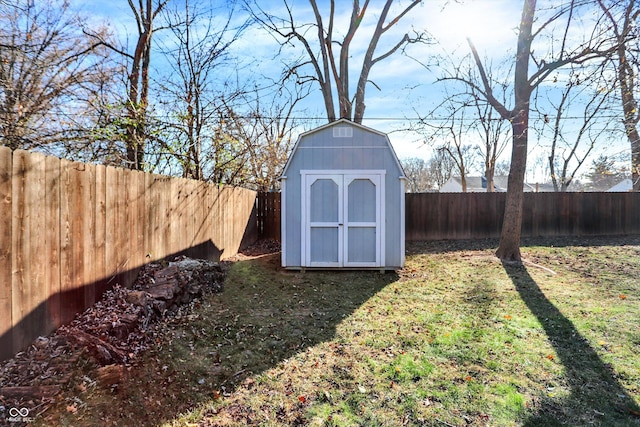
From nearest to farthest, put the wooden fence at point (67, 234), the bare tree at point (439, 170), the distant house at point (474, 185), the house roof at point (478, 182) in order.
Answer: the wooden fence at point (67, 234)
the bare tree at point (439, 170)
the distant house at point (474, 185)
the house roof at point (478, 182)

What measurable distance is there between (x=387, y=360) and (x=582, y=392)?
150cm

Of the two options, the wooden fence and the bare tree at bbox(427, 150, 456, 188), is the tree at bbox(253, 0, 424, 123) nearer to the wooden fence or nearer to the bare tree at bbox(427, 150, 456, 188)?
the wooden fence

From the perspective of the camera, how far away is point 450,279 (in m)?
5.95

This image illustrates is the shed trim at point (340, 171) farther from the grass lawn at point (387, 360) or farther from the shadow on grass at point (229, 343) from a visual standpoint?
the grass lawn at point (387, 360)

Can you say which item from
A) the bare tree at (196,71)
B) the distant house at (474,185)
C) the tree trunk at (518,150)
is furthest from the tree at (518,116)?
the distant house at (474,185)

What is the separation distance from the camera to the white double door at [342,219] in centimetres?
615

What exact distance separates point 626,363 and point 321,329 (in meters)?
2.84

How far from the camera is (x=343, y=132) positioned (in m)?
6.21

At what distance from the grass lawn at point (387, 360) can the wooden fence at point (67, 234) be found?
69 centimetres

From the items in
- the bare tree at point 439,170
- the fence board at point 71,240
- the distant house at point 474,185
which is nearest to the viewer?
the fence board at point 71,240

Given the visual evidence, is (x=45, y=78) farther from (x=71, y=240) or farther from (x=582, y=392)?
(x=582, y=392)

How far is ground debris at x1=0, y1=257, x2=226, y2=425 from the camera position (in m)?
2.06

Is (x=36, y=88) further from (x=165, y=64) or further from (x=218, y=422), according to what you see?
(x=218, y=422)

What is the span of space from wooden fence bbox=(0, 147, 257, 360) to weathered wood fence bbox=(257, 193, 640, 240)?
7.27 meters
